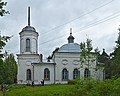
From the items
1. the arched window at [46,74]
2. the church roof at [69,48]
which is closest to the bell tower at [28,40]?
the arched window at [46,74]

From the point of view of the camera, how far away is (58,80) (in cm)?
5884

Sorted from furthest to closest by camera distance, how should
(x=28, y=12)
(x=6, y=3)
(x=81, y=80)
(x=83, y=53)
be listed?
(x=28, y=12) < (x=83, y=53) < (x=6, y=3) < (x=81, y=80)

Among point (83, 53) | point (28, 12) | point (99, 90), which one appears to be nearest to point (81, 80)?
point (99, 90)

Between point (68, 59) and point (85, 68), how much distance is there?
11.1 ft

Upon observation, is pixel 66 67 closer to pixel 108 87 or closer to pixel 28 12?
pixel 28 12

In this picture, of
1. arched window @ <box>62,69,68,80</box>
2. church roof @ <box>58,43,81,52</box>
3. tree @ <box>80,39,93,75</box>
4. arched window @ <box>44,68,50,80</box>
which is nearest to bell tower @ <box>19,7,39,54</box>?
arched window @ <box>44,68,50,80</box>

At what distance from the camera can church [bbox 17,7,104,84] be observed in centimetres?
5891

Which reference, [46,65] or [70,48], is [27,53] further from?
[70,48]

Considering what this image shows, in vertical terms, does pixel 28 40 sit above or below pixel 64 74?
above

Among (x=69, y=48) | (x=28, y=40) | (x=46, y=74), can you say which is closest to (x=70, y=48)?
(x=69, y=48)

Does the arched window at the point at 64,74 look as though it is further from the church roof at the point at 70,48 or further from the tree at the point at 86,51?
the tree at the point at 86,51

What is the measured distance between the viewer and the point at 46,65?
59.3 metres

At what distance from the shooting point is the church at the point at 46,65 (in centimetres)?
5891

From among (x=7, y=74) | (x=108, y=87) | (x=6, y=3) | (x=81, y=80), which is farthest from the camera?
(x=7, y=74)
